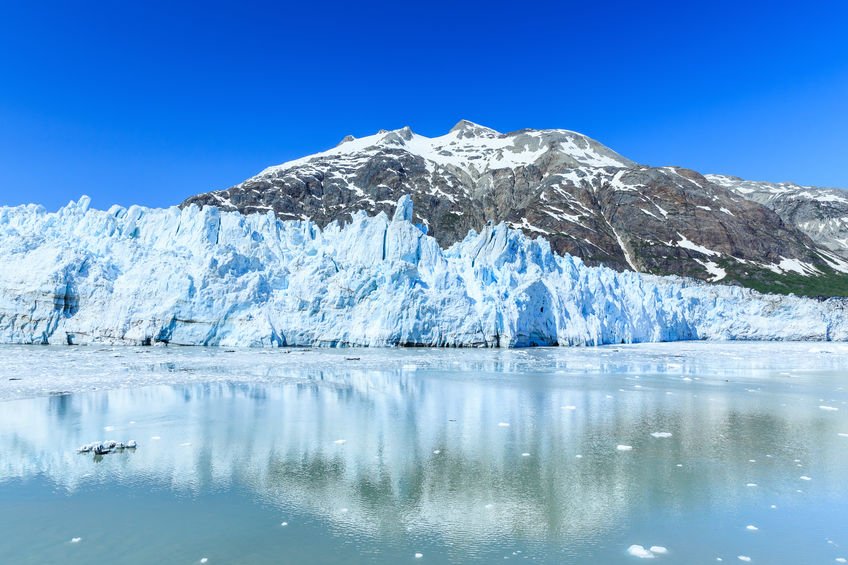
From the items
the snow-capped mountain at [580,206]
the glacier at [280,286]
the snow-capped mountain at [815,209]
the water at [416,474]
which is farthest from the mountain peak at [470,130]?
the water at [416,474]

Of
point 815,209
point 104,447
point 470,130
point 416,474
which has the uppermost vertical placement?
point 470,130

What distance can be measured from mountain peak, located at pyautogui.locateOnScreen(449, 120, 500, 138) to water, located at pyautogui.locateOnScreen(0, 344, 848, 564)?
168873 mm

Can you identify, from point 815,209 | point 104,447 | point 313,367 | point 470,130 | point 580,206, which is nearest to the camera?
point 104,447

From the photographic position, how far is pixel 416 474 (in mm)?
7379

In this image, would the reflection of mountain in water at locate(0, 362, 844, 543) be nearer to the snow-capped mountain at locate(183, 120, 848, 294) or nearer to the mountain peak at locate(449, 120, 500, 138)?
the snow-capped mountain at locate(183, 120, 848, 294)

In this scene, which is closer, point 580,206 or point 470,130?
point 580,206

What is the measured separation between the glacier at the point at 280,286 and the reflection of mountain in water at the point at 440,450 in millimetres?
15192

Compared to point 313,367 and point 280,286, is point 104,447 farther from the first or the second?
point 280,286

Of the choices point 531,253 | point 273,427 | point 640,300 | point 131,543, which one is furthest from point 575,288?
point 131,543

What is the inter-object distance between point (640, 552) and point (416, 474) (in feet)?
9.84

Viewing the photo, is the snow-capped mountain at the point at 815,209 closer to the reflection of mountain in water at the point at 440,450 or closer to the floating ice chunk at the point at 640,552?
the reflection of mountain in water at the point at 440,450

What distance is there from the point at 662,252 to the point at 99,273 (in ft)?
294

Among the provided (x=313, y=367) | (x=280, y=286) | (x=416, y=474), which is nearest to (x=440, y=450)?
(x=416, y=474)

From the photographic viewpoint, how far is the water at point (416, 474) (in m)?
5.29
